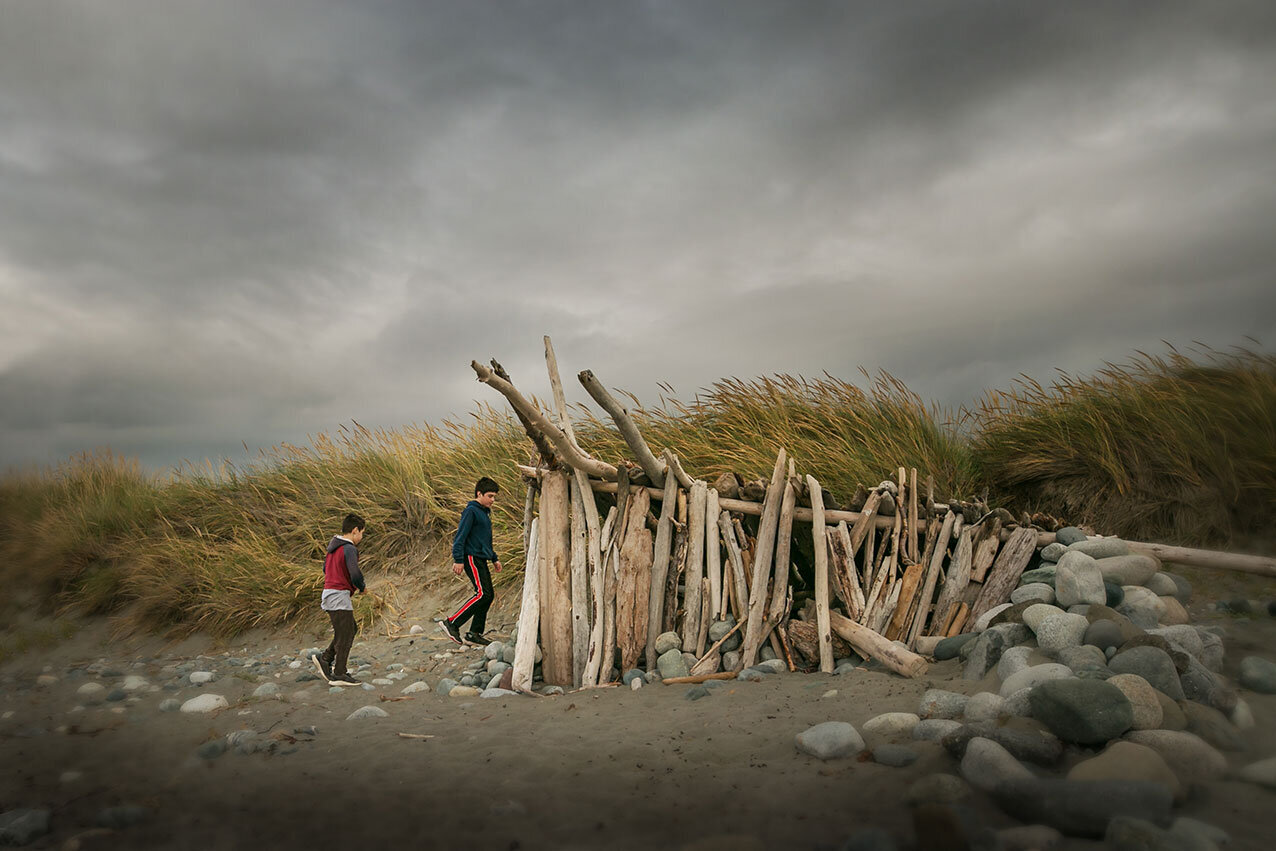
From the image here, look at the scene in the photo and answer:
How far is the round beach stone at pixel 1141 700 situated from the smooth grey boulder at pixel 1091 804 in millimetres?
634

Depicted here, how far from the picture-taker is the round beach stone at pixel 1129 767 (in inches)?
115

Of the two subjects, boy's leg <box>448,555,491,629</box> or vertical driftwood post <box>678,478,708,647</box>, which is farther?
boy's leg <box>448,555,491,629</box>

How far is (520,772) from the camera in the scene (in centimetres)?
384

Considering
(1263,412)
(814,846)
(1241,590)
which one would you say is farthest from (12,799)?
(1263,412)

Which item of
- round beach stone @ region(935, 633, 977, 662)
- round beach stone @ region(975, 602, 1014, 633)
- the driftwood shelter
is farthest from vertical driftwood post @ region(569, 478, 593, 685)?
round beach stone @ region(975, 602, 1014, 633)

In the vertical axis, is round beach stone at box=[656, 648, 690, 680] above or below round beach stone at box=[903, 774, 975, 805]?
below

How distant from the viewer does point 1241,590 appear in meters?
6.45

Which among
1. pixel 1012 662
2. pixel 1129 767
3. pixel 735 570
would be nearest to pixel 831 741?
pixel 1129 767

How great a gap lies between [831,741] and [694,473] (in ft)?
17.2

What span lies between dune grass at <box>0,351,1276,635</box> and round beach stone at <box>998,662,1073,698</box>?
4.02 m

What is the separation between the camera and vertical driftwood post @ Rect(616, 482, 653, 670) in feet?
20.2

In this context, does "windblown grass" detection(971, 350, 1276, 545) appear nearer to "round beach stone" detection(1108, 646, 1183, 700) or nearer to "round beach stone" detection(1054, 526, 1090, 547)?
"round beach stone" detection(1054, 526, 1090, 547)

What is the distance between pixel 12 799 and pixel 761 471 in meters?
6.45

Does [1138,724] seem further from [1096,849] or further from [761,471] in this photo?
[761,471]
